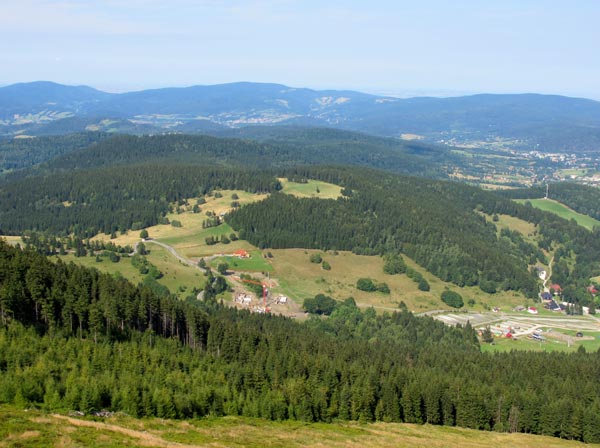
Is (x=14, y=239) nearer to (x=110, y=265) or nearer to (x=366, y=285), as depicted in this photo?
(x=110, y=265)

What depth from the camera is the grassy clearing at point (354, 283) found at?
164m

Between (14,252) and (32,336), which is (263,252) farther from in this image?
(32,336)

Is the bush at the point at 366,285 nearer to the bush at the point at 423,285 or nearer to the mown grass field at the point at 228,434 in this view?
the bush at the point at 423,285

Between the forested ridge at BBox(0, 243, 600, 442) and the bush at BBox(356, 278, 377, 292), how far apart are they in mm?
62045

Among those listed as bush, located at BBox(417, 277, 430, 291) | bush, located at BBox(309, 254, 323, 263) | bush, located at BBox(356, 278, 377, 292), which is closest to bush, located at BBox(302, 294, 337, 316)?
bush, located at BBox(356, 278, 377, 292)

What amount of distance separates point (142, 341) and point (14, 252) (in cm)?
3020

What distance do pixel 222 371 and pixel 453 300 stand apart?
10596 cm

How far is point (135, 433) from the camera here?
50.7 metres

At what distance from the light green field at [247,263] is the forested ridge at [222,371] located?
70540 mm

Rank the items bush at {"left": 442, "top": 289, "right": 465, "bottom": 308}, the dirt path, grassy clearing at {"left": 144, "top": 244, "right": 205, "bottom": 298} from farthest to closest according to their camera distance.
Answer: bush at {"left": 442, "top": 289, "right": 465, "bottom": 308}, grassy clearing at {"left": 144, "top": 244, "right": 205, "bottom": 298}, the dirt path

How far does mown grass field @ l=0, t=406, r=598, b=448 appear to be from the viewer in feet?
152

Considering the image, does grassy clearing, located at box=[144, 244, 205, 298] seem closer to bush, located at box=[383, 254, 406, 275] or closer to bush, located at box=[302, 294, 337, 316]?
bush, located at box=[302, 294, 337, 316]

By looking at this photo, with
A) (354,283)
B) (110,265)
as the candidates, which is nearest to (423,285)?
(354,283)

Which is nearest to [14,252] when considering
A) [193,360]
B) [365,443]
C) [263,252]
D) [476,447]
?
[193,360]
